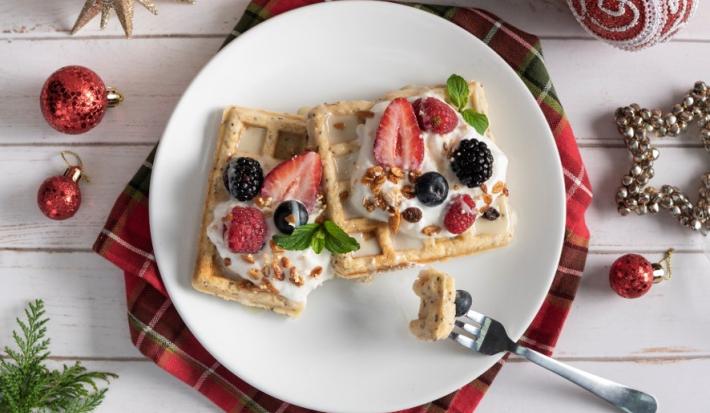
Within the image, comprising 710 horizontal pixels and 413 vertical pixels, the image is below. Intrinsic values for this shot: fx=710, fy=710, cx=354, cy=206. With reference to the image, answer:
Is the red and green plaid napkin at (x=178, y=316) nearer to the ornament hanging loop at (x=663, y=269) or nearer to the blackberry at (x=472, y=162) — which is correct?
the ornament hanging loop at (x=663, y=269)

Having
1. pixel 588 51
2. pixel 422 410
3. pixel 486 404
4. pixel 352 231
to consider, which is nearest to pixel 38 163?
pixel 352 231

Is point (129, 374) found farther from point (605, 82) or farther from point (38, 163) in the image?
point (605, 82)

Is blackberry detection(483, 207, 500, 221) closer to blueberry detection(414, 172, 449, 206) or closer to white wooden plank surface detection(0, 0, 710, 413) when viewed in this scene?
blueberry detection(414, 172, 449, 206)

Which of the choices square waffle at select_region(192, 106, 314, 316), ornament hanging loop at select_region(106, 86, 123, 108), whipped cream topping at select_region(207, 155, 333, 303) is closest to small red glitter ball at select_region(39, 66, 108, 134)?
ornament hanging loop at select_region(106, 86, 123, 108)

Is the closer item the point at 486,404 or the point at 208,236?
the point at 208,236

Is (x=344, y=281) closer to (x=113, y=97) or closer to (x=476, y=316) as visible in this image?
(x=476, y=316)

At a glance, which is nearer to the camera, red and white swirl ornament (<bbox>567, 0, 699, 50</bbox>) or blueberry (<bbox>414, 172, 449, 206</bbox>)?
blueberry (<bbox>414, 172, 449, 206</bbox>)

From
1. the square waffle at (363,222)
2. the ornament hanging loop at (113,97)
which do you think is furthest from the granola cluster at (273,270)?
the ornament hanging loop at (113,97)
